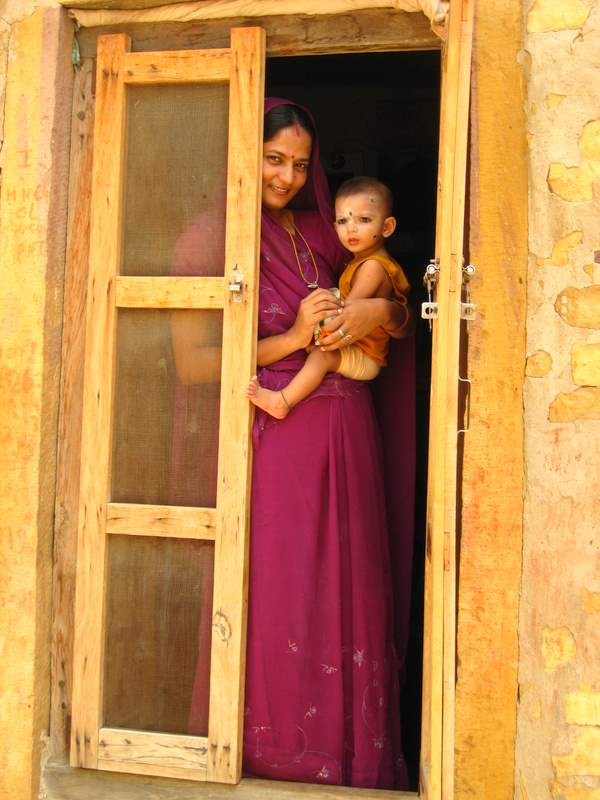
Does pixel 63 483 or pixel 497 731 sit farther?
pixel 63 483

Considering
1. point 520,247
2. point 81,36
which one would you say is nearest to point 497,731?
point 520,247

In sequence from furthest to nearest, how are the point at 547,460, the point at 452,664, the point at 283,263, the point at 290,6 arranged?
the point at 283,263 < the point at 290,6 < the point at 547,460 < the point at 452,664

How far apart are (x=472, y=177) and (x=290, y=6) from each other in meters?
0.82

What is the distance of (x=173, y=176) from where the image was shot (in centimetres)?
305

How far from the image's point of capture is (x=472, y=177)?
277 cm

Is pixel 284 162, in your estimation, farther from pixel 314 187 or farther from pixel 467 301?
pixel 467 301

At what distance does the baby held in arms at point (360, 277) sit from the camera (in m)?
3.06

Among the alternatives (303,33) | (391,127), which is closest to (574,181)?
(303,33)

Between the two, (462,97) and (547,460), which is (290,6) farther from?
(547,460)

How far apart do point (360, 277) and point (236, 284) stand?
468mm

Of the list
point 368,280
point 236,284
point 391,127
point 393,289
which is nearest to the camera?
point 236,284

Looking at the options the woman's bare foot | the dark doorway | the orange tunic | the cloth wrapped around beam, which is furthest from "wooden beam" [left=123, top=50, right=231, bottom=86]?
the dark doorway

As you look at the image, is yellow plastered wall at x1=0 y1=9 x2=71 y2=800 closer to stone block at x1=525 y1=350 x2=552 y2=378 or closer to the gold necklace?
the gold necklace

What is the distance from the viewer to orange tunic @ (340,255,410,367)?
3.16 meters
